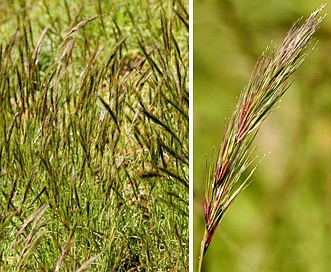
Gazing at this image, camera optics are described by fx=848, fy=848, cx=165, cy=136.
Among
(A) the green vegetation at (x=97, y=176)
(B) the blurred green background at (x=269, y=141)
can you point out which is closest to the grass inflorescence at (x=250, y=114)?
(B) the blurred green background at (x=269, y=141)

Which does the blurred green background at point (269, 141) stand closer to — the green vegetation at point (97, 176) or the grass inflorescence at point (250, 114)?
the grass inflorescence at point (250, 114)

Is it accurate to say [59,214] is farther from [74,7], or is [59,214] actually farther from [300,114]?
[74,7]

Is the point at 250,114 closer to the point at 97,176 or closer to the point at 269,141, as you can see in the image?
the point at 269,141

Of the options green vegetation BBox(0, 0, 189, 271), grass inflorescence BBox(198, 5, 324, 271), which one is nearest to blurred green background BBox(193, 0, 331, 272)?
grass inflorescence BBox(198, 5, 324, 271)

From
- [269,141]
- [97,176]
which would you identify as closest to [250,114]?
[269,141]

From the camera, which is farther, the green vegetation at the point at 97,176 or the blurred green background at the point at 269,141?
the green vegetation at the point at 97,176

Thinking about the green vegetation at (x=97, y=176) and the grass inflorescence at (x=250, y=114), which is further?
the green vegetation at (x=97, y=176)

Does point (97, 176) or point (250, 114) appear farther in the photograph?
point (97, 176)

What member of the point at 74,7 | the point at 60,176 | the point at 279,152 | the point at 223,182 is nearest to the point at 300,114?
the point at 279,152
